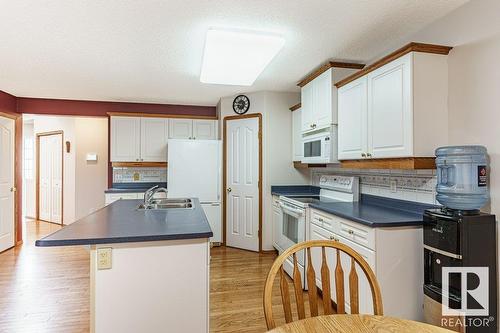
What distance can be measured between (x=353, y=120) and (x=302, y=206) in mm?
1004

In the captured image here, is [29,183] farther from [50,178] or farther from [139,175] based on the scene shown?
[139,175]

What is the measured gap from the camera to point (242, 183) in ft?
14.6

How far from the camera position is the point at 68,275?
11.0 ft

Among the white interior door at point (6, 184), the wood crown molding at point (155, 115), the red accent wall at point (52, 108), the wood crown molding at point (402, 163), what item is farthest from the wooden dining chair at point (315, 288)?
→ the white interior door at point (6, 184)

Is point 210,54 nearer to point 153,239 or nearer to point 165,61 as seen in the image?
point 165,61

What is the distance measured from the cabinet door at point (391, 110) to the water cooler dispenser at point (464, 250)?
1.10ft

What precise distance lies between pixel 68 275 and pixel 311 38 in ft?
11.8

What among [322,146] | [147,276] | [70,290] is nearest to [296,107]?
[322,146]

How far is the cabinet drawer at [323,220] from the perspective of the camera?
259 centimetres

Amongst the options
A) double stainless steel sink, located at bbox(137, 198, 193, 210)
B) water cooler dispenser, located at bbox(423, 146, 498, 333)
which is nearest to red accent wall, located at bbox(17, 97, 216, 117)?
double stainless steel sink, located at bbox(137, 198, 193, 210)

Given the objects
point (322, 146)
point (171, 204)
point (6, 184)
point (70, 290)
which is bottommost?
point (70, 290)

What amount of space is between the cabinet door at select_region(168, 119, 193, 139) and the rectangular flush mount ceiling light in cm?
215

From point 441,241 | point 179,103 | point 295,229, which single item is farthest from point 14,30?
point 441,241

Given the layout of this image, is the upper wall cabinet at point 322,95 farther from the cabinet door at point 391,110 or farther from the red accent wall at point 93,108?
the red accent wall at point 93,108
